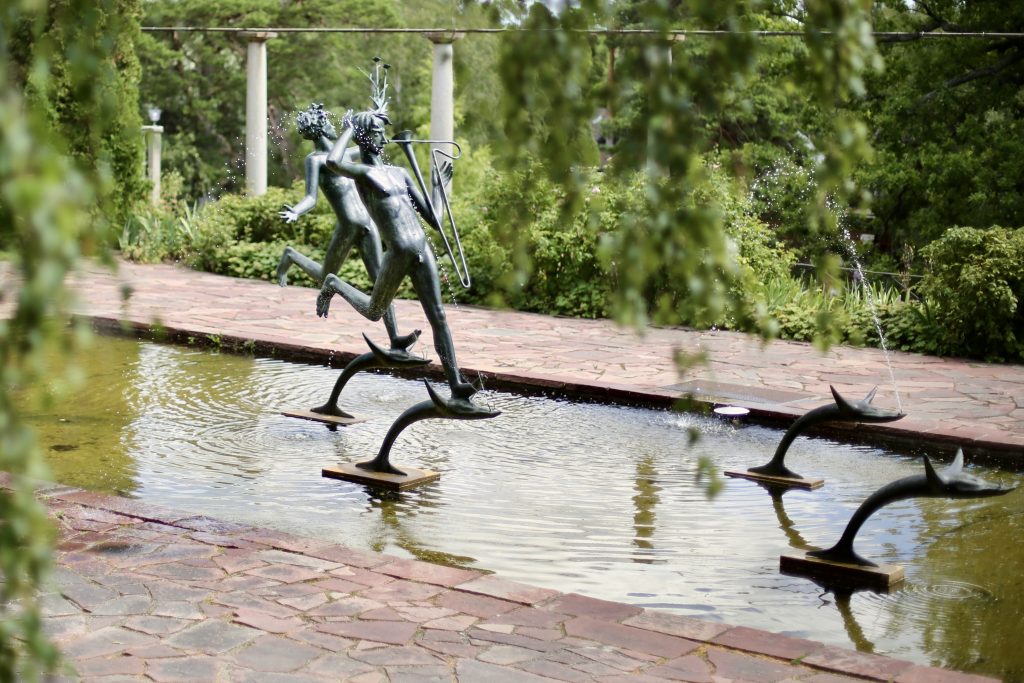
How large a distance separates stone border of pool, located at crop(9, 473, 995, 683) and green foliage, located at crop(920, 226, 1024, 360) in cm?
793

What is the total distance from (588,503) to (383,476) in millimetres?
1091

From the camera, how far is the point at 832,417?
665cm

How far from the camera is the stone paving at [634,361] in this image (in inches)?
350

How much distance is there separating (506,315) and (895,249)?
7785 mm

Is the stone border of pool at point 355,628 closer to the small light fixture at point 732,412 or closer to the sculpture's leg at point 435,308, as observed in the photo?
the sculpture's leg at point 435,308

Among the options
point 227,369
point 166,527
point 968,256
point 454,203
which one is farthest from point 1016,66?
point 166,527

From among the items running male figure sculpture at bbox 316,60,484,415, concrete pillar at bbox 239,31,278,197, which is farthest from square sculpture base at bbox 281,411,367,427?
concrete pillar at bbox 239,31,278,197

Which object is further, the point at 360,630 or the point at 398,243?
the point at 398,243

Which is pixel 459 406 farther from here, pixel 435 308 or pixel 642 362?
pixel 642 362

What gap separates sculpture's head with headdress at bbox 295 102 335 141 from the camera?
784 cm

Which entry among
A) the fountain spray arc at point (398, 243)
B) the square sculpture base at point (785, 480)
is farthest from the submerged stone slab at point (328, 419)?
the square sculpture base at point (785, 480)

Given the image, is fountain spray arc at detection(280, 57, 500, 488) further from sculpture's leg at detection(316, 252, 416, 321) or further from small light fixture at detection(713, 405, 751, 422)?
small light fixture at detection(713, 405, 751, 422)

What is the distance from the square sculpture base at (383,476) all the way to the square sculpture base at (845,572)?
6.89 ft

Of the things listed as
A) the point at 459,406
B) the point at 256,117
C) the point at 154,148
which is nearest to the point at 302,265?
the point at 459,406
